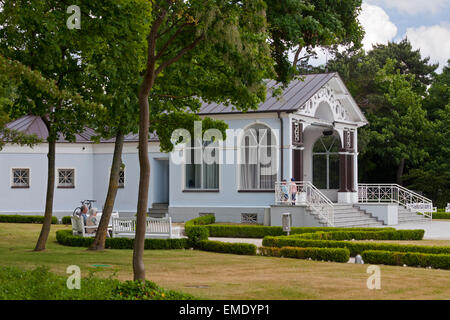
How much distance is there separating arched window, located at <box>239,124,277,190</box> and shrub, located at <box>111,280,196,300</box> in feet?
65.4

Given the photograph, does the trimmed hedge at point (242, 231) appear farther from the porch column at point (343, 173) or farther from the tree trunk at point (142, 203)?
the tree trunk at point (142, 203)

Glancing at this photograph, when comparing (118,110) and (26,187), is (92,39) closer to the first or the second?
(118,110)

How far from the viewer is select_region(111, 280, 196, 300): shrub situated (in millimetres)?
8952

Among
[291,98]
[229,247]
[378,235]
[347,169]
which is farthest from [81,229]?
[347,169]

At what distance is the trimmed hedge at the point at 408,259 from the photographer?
1568 centimetres

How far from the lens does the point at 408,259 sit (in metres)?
16.1

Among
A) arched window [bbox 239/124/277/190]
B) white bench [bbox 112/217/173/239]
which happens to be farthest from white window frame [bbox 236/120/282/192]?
white bench [bbox 112/217/173/239]

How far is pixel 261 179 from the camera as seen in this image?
2953 centimetres

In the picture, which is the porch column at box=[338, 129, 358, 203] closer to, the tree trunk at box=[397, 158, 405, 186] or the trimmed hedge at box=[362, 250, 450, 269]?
the tree trunk at box=[397, 158, 405, 186]

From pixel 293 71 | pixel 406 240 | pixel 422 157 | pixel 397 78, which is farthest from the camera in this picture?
pixel 397 78

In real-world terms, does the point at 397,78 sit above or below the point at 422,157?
above
